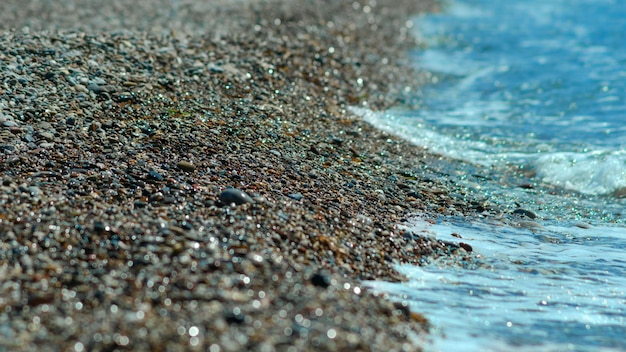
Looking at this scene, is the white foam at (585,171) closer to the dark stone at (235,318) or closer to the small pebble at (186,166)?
the small pebble at (186,166)

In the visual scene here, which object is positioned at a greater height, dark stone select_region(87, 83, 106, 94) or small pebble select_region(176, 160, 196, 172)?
small pebble select_region(176, 160, 196, 172)

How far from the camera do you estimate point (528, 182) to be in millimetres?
8039

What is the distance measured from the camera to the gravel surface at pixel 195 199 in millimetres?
3820

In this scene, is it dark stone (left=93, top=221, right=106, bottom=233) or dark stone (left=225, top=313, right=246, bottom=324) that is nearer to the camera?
dark stone (left=225, top=313, right=246, bottom=324)

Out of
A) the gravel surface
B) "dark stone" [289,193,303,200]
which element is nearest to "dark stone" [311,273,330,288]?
the gravel surface

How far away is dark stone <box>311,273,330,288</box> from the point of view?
431cm

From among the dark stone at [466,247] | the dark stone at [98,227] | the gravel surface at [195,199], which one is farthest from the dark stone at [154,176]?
the dark stone at [466,247]

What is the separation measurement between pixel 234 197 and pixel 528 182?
164 inches

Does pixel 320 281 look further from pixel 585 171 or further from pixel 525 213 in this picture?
pixel 585 171

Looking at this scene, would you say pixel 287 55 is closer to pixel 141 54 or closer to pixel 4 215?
pixel 141 54

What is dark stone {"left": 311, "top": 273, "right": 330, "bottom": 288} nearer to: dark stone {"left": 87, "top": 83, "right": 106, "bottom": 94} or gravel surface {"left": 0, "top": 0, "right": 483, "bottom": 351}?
gravel surface {"left": 0, "top": 0, "right": 483, "bottom": 351}

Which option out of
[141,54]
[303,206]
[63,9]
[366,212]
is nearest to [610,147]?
[366,212]

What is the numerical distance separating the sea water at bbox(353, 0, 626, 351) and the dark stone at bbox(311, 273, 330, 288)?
580 mm

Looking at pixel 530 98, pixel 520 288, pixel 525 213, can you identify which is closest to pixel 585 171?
pixel 525 213
